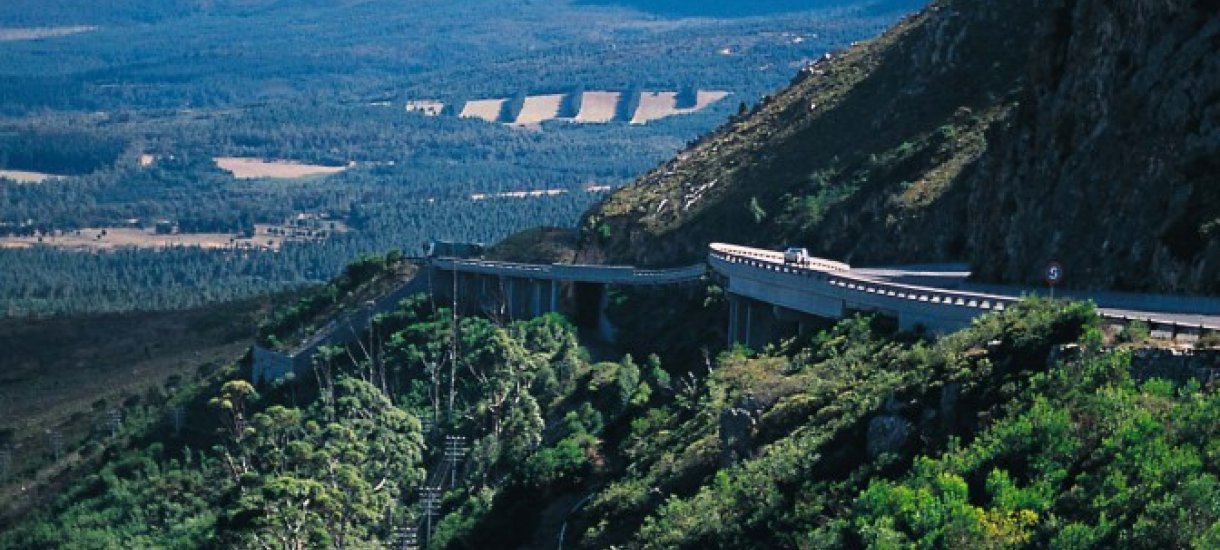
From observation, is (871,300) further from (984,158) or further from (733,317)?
(733,317)

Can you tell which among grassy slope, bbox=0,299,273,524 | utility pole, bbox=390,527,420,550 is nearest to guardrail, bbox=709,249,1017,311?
utility pole, bbox=390,527,420,550

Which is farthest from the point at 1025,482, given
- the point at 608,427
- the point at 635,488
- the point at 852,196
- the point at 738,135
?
the point at 738,135

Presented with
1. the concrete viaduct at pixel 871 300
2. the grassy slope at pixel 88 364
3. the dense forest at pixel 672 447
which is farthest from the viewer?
the grassy slope at pixel 88 364

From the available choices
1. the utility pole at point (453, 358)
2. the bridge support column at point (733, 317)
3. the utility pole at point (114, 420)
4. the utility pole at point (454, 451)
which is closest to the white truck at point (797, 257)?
the bridge support column at point (733, 317)

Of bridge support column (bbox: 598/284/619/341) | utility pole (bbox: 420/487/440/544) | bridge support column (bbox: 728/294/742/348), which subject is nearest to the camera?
utility pole (bbox: 420/487/440/544)

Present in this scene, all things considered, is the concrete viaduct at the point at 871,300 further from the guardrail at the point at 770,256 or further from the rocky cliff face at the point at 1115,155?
the rocky cliff face at the point at 1115,155

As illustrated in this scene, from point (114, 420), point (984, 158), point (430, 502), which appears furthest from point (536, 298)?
point (984, 158)

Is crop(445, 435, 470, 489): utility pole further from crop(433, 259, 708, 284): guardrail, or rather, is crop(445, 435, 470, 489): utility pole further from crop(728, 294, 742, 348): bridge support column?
crop(728, 294, 742, 348): bridge support column
